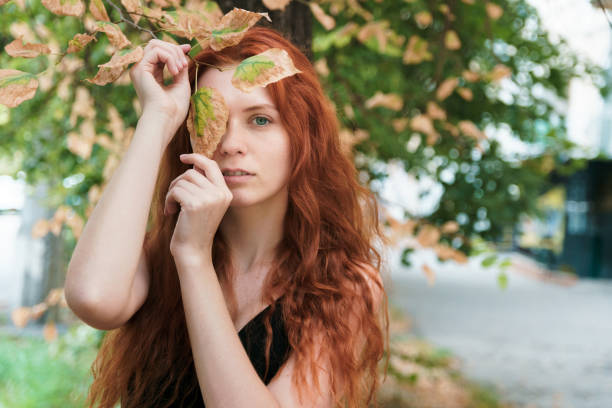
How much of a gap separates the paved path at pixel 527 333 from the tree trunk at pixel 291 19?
211cm

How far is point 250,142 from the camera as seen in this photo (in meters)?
1.25

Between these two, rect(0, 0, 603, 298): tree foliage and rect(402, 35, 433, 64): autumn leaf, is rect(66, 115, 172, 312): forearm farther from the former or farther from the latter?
rect(402, 35, 433, 64): autumn leaf

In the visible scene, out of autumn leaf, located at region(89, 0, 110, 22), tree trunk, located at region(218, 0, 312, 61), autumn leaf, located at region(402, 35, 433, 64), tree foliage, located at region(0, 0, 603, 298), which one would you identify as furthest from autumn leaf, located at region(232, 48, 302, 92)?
autumn leaf, located at region(402, 35, 433, 64)

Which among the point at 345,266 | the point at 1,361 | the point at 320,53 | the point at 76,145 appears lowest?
the point at 1,361

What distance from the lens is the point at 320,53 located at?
121 inches

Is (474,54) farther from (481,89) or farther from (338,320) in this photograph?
(338,320)

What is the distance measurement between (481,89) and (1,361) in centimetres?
467

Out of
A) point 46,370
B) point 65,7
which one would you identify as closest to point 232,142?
point 65,7

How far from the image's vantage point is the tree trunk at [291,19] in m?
1.73

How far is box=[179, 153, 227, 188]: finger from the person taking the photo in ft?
3.68

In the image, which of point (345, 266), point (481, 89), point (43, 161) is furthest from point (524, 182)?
point (43, 161)

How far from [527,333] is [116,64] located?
790 centimetres

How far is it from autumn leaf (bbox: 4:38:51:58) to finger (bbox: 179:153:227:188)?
346 millimetres

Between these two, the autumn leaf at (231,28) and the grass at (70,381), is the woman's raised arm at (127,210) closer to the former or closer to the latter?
the autumn leaf at (231,28)
